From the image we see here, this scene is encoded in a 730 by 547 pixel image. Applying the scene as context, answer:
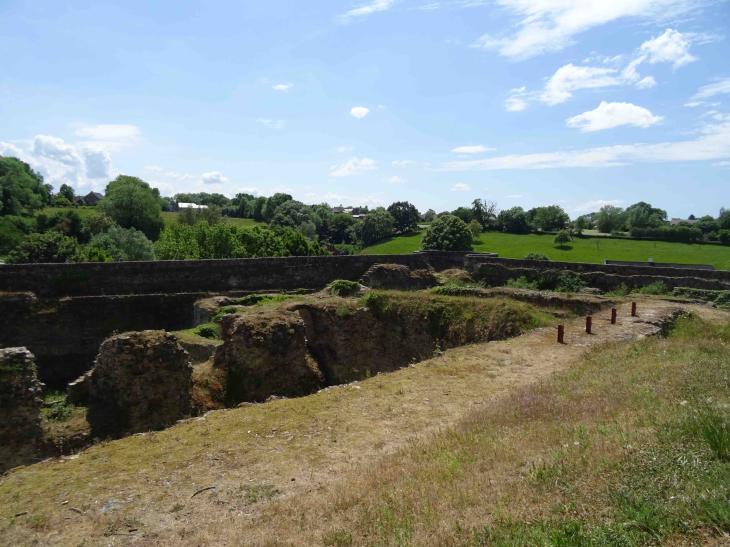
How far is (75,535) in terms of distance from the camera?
19.9 feet

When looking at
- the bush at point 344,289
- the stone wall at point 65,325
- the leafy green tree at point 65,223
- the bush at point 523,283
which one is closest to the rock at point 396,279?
the bush at point 344,289

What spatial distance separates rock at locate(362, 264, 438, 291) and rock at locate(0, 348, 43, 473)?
1755cm

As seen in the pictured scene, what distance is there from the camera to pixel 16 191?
2975 inches

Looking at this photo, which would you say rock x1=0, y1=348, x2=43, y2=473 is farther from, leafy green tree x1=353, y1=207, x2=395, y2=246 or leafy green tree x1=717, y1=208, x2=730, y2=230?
leafy green tree x1=717, y1=208, x2=730, y2=230

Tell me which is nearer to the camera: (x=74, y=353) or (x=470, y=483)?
(x=470, y=483)

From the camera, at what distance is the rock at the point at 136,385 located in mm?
11281

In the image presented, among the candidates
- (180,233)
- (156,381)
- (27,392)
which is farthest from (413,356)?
(180,233)

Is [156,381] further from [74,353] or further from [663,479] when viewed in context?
[74,353]

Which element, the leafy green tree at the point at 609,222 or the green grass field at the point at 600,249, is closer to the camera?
the green grass field at the point at 600,249

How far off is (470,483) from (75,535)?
4.61 metres

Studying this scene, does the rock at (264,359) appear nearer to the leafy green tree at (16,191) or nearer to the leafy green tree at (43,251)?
the leafy green tree at (43,251)

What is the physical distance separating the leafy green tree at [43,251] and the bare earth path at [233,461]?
2998 centimetres

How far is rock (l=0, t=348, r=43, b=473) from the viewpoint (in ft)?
32.2

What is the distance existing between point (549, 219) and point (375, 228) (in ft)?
95.9
